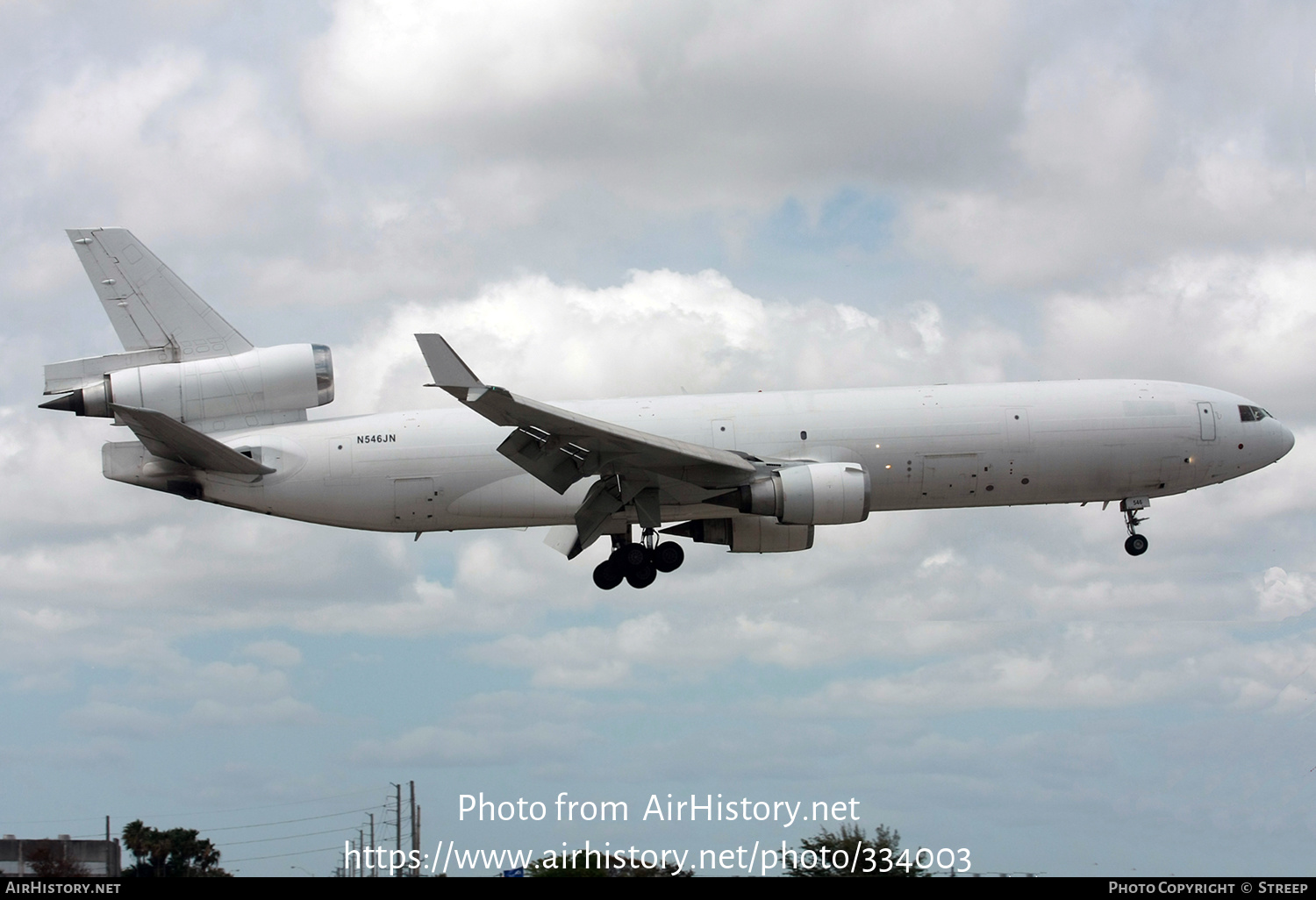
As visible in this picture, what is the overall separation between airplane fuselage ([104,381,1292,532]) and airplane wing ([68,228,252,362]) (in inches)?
126

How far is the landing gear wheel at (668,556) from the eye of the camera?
128ft

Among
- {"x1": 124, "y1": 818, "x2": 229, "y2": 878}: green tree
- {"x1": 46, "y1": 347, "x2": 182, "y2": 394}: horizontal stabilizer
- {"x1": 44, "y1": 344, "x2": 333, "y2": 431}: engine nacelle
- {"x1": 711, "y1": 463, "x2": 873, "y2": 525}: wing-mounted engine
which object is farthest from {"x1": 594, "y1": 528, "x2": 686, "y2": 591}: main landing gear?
{"x1": 124, "y1": 818, "x2": 229, "y2": 878}: green tree

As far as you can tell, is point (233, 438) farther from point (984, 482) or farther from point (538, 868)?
point (984, 482)

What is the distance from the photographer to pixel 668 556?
128 feet

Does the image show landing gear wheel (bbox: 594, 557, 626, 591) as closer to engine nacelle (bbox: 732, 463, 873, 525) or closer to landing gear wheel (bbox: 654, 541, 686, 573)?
A: landing gear wheel (bbox: 654, 541, 686, 573)

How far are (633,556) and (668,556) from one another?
3.55 feet

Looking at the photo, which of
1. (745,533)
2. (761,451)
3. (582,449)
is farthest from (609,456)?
(745,533)

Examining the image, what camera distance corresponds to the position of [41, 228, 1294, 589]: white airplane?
1439 inches

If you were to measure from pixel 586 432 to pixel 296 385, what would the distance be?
32.4 feet

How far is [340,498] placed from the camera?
36969mm

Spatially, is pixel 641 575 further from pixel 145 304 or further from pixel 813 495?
pixel 145 304
